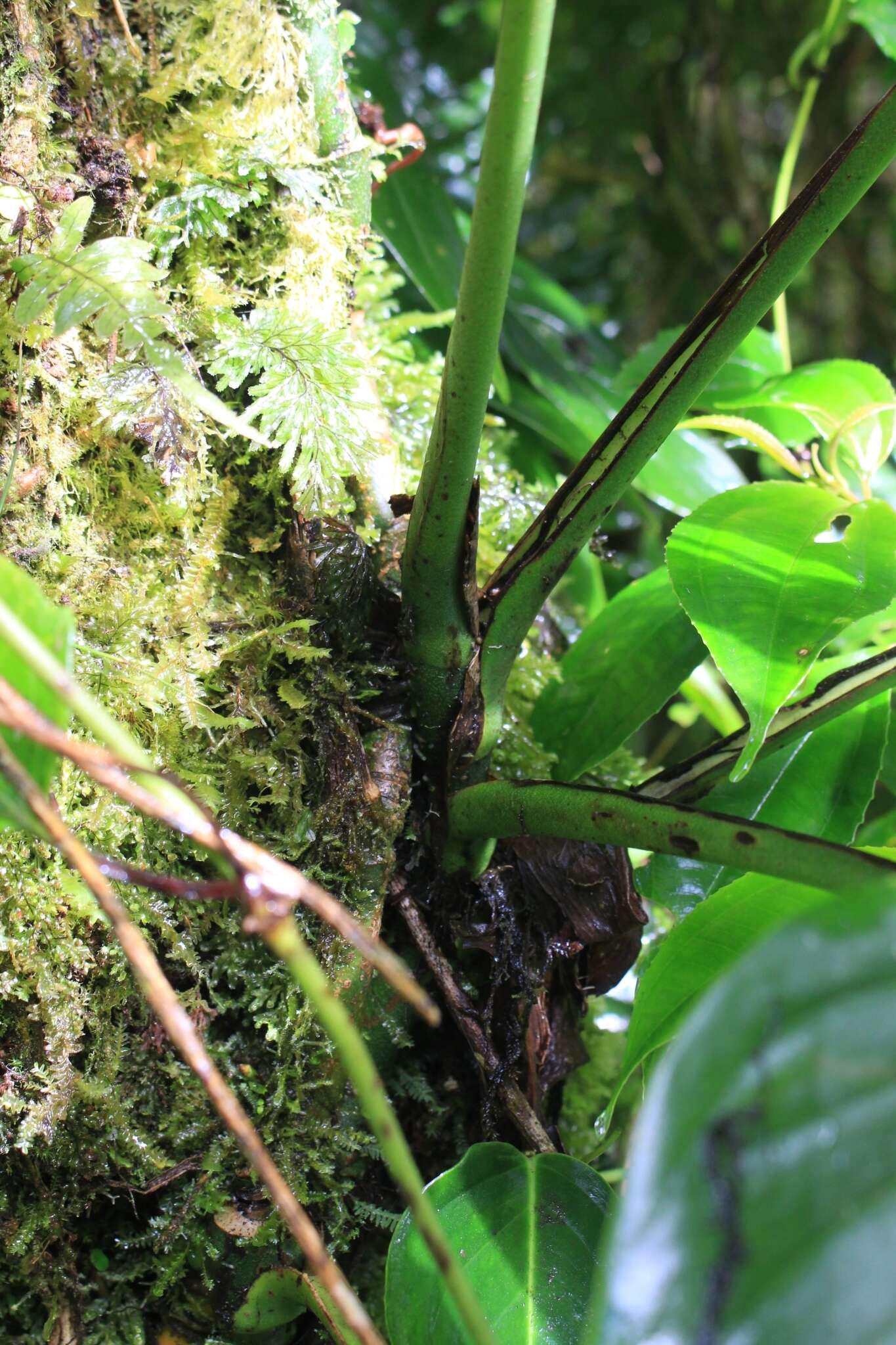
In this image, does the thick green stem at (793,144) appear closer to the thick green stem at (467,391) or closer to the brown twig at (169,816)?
the thick green stem at (467,391)

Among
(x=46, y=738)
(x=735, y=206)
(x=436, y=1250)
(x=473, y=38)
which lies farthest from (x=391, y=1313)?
(x=473, y=38)

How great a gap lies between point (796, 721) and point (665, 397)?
0.85 feet

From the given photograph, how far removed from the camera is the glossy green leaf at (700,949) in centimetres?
52

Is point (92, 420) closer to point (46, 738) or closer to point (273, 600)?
point (273, 600)

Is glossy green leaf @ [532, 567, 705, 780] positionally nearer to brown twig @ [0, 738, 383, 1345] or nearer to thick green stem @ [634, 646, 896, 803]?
thick green stem @ [634, 646, 896, 803]

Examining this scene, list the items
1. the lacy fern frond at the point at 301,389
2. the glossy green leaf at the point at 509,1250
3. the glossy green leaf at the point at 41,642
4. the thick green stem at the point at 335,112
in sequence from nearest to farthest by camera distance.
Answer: the glossy green leaf at the point at 41,642
the glossy green leaf at the point at 509,1250
the lacy fern frond at the point at 301,389
the thick green stem at the point at 335,112

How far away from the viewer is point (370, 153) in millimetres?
772

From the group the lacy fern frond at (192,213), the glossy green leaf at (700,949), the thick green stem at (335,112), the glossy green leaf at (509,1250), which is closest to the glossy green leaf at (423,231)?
the thick green stem at (335,112)

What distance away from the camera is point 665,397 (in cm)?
55

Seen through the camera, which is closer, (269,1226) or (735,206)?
(269,1226)

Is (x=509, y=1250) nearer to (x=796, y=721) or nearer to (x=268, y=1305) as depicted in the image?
(x=268, y=1305)

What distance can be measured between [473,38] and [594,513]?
1885mm

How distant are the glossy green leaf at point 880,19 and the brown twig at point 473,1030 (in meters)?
1.00

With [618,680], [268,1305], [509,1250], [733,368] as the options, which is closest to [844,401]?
[733,368]
